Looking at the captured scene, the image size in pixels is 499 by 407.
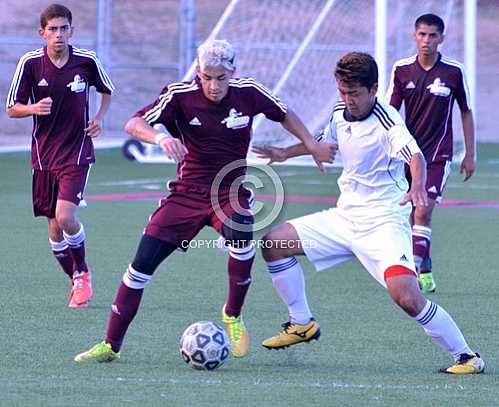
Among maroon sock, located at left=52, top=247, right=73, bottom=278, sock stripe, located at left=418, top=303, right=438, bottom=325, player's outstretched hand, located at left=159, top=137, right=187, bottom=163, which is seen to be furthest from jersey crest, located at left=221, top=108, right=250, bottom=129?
maroon sock, located at left=52, top=247, right=73, bottom=278

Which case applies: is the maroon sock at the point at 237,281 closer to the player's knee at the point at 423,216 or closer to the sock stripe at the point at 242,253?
the sock stripe at the point at 242,253

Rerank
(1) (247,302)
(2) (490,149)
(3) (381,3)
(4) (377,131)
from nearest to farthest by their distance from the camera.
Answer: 1. (4) (377,131)
2. (1) (247,302)
3. (3) (381,3)
4. (2) (490,149)

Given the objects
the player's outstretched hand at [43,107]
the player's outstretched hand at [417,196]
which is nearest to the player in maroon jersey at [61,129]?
the player's outstretched hand at [43,107]

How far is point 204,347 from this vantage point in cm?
671

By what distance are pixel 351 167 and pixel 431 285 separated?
2974 mm

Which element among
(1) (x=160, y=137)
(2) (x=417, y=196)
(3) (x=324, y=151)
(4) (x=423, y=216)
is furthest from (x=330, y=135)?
(4) (x=423, y=216)

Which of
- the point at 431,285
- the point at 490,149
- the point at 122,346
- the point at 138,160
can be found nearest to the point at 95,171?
the point at 138,160

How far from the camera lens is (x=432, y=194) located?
989 centimetres

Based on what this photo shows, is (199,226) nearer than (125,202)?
Yes

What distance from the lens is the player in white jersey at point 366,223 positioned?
260 inches

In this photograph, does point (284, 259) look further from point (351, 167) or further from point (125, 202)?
point (125, 202)

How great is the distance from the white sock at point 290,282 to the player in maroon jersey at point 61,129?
2.24 meters

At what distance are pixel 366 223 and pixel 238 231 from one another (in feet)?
2.40

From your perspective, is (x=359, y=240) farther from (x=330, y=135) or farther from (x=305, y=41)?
(x=305, y=41)
